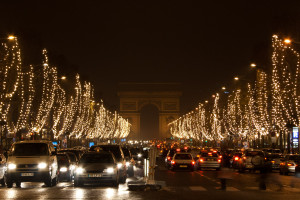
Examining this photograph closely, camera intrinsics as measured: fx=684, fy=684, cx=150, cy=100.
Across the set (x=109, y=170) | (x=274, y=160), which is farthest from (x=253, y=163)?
(x=109, y=170)

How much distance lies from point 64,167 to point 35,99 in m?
28.0

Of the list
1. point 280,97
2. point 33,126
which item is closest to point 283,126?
point 280,97

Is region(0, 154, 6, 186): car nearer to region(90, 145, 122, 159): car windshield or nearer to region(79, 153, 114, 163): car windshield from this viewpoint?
region(79, 153, 114, 163): car windshield

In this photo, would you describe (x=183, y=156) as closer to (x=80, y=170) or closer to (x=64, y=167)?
(x=64, y=167)

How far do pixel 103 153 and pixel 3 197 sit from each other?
825 centimetres

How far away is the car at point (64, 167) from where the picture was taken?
117 ft

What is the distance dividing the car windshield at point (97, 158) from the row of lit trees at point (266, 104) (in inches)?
949

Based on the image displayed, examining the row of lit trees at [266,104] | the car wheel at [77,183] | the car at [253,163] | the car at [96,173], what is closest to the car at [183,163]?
the car at [253,163]

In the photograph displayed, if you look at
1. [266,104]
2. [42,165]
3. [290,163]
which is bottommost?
Answer: [290,163]

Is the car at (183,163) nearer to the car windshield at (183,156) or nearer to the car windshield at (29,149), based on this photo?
the car windshield at (183,156)

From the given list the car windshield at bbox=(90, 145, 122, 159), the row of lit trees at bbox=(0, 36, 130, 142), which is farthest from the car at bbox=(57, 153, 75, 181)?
the row of lit trees at bbox=(0, 36, 130, 142)

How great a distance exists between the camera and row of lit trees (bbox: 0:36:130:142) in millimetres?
51750

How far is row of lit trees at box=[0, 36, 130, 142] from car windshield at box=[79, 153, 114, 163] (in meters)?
12.8

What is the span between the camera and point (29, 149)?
31.0 meters
